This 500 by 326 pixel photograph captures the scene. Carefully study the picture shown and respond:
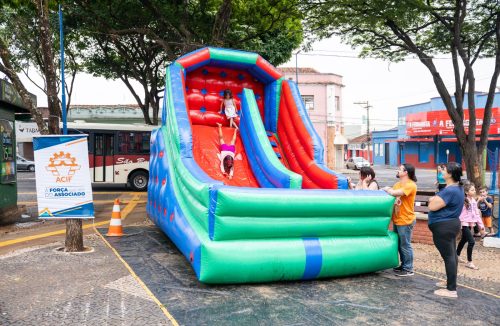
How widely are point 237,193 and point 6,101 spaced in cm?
727

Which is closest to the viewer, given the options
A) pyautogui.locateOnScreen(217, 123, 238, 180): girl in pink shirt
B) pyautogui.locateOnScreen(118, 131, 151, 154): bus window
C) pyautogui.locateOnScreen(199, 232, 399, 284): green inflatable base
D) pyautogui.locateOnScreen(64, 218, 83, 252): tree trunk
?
pyautogui.locateOnScreen(199, 232, 399, 284): green inflatable base

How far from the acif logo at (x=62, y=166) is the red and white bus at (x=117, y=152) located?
9.84 meters

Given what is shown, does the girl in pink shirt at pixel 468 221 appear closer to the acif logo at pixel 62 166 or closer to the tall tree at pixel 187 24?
the acif logo at pixel 62 166

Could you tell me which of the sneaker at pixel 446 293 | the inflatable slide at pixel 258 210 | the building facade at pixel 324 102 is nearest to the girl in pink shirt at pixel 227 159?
the inflatable slide at pixel 258 210

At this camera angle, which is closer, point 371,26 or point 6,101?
point 6,101

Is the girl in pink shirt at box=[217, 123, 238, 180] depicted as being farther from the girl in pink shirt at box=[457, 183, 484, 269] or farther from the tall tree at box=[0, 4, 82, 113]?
the tall tree at box=[0, 4, 82, 113]

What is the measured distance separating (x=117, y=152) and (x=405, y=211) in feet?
42.0

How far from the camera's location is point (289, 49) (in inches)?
752

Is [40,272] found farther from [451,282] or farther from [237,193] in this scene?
[451,282]

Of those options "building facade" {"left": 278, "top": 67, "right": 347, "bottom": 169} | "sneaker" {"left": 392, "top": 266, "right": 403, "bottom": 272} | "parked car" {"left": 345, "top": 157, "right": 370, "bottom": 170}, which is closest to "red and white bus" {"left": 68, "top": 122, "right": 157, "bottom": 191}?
"sneaker" {"left": 392, "top": 266, "right": 403, "bottom": 272}

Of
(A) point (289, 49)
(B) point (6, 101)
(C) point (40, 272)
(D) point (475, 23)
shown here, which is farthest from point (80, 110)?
(C) point (40, 272)

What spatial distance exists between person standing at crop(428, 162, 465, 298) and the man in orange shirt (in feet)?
1.91

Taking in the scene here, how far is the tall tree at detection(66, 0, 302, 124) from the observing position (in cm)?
1294

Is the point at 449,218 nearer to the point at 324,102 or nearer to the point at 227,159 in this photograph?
the point at 227,159
